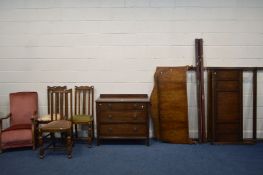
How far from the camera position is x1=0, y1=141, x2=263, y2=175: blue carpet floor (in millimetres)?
3836

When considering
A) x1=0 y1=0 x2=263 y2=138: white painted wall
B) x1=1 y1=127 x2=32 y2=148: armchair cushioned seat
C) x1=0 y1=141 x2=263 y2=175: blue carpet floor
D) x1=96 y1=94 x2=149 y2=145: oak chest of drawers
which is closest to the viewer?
x1=0 y1=141 x2=263 y2=175: blue carpet floor

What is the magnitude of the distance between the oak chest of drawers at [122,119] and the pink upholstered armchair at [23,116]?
1070mm

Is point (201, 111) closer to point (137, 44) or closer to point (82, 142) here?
point (137, 44)

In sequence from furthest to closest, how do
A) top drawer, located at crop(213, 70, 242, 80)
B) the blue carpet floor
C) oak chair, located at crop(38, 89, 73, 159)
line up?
top drawer, located at crop(213, 70, 242, 80) → oak chair, located at crop(38, 89, 73, 159) → the blue carpet floor

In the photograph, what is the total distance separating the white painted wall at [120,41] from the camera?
514 cm

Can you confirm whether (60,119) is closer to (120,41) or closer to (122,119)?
(122,119)

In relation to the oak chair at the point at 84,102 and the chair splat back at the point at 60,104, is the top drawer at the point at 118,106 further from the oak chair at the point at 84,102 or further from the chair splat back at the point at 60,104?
the chair splat back at the point at 60,104

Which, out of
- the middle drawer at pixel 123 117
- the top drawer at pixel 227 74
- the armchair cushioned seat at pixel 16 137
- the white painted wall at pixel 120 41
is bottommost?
the armchair cushioned seat at pixel 16 137

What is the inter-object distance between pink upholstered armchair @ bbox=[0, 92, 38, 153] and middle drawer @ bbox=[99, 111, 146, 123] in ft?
3.66

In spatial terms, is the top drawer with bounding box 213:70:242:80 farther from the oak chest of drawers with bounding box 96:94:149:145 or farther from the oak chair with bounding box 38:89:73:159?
the oak chair with bounding box 38:89:73:159

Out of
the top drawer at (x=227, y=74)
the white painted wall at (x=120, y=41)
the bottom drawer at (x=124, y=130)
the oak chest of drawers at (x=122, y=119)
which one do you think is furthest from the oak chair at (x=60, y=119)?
the top drawer at (x=227, y=74)

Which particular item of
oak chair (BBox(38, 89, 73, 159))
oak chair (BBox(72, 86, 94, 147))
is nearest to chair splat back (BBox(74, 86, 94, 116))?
oak chair (BBox(72, 86, 94, 147))

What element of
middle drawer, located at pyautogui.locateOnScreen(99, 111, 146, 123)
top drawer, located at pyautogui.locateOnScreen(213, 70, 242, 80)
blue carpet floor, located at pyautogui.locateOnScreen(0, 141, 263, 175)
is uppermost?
top drawer, located at pyautogui.locateOnScreen(213, 70, 242, 80)

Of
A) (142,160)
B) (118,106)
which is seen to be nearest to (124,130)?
(118,106)
